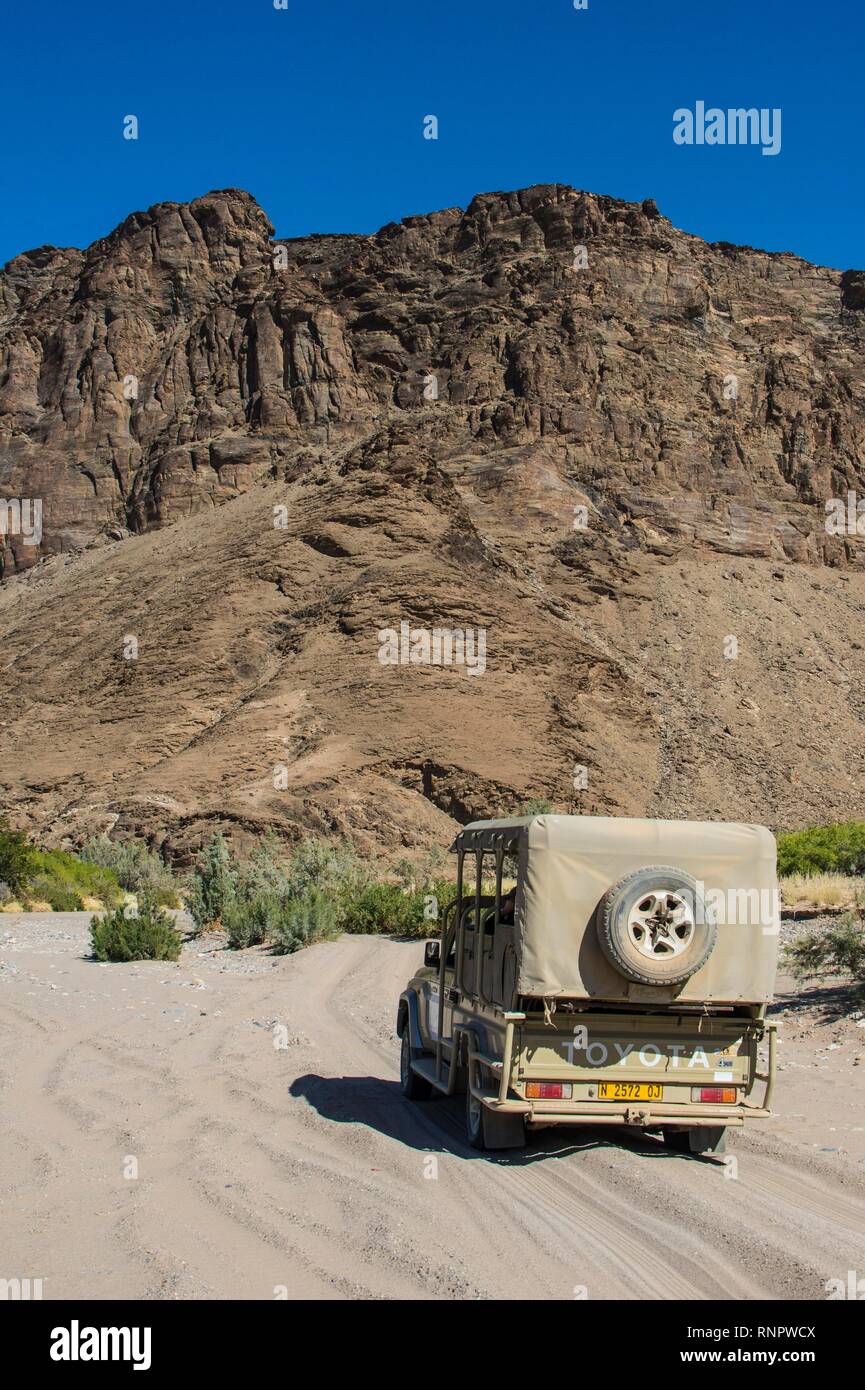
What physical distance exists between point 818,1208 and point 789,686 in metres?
51.5

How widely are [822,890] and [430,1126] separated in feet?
56.4

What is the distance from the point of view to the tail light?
7.95m

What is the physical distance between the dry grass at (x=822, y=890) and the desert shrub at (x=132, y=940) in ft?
38.4

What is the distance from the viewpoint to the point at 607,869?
7922 millimetres

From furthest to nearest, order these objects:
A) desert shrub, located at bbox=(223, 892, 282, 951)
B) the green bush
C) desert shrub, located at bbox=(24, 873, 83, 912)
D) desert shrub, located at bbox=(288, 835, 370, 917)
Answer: desert shrub, located at bbox=(24, 873, 83, 912), the green bush, desert shrub, located at bbox=(288, 835, 370, 917), desert shrub, located at bbox=(223, 892, 282, 951)

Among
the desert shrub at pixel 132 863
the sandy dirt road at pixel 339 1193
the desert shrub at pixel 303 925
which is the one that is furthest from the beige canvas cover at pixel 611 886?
the desert shrub at pixel 132 863

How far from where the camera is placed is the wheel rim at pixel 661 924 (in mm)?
7762

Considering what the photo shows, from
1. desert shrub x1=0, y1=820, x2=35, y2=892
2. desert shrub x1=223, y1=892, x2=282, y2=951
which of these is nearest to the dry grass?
desert shrub x1=223, y1=892, x2=282, y2=951

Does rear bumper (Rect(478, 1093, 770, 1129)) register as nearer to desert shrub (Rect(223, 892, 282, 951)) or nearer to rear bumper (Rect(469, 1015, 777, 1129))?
rear bumper (Rect(469, 1015, 777, 1129))

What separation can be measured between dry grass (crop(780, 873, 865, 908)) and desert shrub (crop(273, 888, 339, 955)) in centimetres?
880

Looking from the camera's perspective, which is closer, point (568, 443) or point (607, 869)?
point (607, 869)

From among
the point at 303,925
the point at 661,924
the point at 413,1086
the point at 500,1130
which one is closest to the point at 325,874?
the point at 303,925
